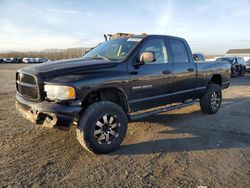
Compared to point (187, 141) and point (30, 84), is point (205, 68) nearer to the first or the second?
point (187, 141)

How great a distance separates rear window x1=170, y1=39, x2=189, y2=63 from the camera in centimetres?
536

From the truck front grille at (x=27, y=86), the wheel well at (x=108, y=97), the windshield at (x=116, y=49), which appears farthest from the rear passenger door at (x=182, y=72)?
the truck front grille at (x=27, y=86)

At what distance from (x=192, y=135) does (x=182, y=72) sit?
1.45m

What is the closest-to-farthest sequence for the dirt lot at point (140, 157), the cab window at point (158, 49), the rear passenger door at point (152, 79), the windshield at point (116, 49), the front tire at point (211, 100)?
the dirt lot at point (140, 157)
the rear passenger door at point (152, 79)
the windshield at point (116, 49)
the cab window at point (158, 49)
the front tire at point (211, 100)

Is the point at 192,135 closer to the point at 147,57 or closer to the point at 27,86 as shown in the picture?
the point at 147,57

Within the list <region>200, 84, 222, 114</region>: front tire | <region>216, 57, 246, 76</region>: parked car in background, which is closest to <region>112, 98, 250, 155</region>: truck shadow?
<region>200, 84, 222, 114</region>: front tire

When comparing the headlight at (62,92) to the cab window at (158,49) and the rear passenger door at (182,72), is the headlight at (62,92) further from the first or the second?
the rear passenger door at (182,72)

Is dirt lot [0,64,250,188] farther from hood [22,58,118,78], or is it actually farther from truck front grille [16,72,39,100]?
hood [22,58,118,78]

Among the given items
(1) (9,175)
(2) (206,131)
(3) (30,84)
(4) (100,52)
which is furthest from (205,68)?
(1) (9,175)

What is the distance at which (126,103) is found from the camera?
14.2 feet

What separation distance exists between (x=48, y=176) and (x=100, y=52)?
9.21 feet

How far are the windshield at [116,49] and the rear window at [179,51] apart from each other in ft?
3.43

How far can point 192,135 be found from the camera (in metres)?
4.88

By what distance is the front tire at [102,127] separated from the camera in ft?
12.1
